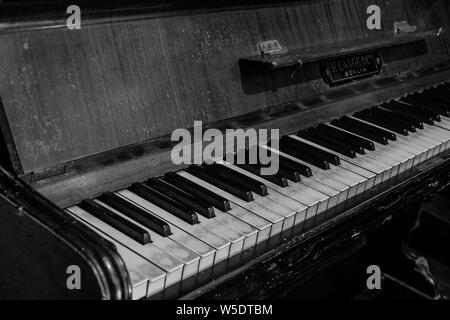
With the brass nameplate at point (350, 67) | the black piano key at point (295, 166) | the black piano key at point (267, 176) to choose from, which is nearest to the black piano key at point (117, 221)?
the black piano key at point (267, 176)

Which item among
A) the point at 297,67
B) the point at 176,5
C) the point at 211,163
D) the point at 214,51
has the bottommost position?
the point at 211,163

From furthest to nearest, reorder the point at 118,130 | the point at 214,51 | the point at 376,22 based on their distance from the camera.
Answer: the point at 376,22, the point at 214,51, the point at 118,130

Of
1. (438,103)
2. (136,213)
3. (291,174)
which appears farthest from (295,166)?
(438,103)

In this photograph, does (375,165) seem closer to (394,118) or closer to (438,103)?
(394,118)

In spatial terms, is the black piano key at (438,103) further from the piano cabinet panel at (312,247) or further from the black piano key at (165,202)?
the black piano key at (165,202)

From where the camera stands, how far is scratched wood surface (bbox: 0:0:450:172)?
4.89ft

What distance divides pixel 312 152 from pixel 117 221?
0.79 metres

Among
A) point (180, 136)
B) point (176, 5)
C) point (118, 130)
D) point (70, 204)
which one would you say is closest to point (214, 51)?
point (176, 5)

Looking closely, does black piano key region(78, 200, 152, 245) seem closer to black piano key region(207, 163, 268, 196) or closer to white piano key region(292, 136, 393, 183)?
black piano key region(207, 163, 268, 196)

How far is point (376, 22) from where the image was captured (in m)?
2.70

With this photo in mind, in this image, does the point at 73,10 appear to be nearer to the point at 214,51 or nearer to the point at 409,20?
the point at 214,51

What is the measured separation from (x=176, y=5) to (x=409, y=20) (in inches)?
58.5

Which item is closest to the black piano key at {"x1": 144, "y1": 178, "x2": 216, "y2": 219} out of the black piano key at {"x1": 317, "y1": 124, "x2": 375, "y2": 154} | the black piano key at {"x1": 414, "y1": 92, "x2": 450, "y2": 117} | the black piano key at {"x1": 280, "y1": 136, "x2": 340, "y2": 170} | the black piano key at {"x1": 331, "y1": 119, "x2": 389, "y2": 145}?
the black piano key at {"x1": 280, "y1": 136, "x2": 340, "y2": 170}

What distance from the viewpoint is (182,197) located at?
62.7 inches
